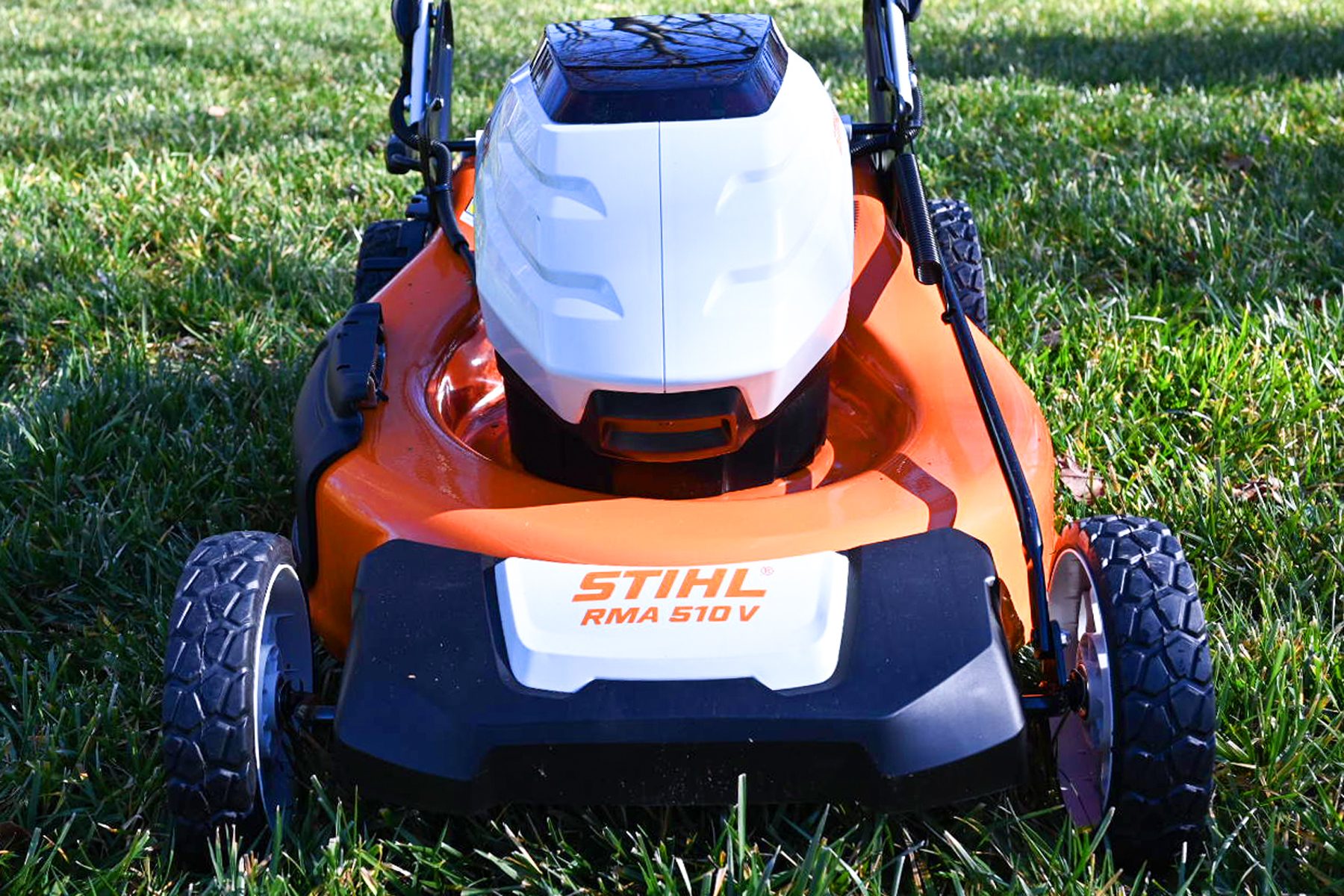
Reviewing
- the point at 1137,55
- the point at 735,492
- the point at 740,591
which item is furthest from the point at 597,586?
the point at 1137,55

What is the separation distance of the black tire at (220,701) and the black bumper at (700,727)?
0.10 meters

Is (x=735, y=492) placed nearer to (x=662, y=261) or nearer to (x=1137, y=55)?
(x=662, y=261)

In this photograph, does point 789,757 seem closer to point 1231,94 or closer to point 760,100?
point 760,100

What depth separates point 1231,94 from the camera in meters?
4.42

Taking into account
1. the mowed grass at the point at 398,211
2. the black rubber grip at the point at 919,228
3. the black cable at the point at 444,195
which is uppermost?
the black rubber grip at the point at 919,228

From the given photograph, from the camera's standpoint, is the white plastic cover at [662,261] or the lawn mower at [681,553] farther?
the white plastic cover at [662,261]

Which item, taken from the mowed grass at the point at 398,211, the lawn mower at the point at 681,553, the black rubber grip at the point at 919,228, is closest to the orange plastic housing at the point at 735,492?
the lawn mower at the point at 681,553

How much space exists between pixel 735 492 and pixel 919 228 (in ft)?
1.40

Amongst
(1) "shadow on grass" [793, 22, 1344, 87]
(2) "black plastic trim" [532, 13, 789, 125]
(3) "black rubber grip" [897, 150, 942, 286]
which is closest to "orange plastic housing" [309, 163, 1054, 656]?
(3) "black rubber grip" [897, 150, 942, 286]

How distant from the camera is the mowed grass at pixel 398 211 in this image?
59.4 inches

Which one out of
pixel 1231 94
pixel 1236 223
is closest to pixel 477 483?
pixel 1236 223

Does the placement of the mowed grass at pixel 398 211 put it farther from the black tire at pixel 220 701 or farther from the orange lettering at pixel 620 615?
the orange lettering at pixel 620 615

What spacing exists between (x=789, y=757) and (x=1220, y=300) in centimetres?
176

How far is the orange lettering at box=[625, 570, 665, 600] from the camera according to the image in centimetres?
144
